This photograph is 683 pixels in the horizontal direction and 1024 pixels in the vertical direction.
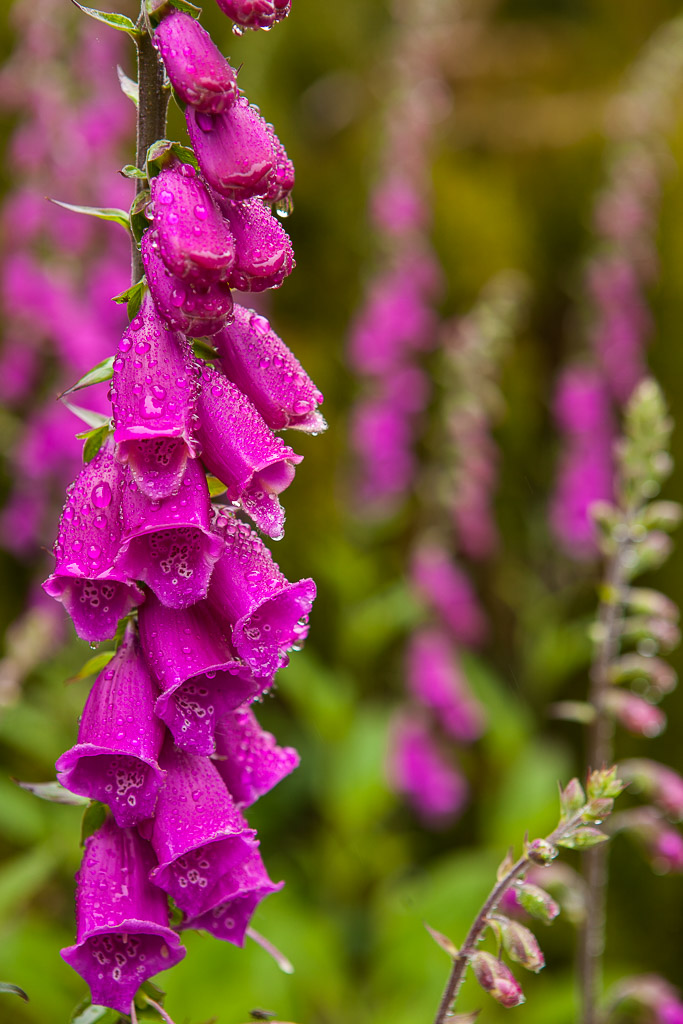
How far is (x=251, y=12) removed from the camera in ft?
2.23

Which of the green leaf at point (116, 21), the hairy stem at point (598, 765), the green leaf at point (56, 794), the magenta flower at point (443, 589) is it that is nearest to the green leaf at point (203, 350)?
the green leaf at point (116, 21)

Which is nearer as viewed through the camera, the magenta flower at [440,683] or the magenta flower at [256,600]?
the magenta flower at [256,600]

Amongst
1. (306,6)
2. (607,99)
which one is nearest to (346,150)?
(306,6)

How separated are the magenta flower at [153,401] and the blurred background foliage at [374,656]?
83cm

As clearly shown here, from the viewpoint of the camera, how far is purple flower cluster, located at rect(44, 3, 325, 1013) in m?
0.71

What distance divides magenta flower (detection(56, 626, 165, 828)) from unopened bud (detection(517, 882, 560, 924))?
30 cm

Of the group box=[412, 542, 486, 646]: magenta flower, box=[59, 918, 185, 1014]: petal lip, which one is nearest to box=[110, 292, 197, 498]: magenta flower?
box=[59, 918, 185, 1014]: petal lip

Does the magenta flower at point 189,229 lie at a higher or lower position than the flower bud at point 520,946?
higher

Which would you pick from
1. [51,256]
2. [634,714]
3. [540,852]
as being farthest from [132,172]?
[51,256]

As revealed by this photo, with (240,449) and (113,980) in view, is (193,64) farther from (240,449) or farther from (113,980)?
(113,980)

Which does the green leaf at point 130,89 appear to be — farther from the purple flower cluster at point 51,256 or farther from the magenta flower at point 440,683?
the magenta flower at point 440,683

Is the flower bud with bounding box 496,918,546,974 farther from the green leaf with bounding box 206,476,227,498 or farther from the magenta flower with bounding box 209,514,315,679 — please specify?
the green leaf with bounding box 206,476,227,498

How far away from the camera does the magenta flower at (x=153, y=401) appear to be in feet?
2.39

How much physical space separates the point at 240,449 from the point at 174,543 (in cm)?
9
